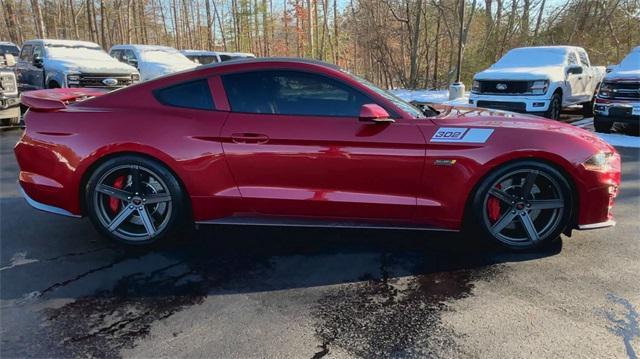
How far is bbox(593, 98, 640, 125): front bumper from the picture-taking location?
8727 millimetres

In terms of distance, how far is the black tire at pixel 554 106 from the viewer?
34.2 ft

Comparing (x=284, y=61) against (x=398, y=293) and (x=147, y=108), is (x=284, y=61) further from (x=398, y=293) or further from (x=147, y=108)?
(x=398, y=293)

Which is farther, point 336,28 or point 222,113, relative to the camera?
point 336,28

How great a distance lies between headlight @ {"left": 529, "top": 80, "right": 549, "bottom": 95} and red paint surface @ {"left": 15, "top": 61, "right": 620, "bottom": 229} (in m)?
7.22

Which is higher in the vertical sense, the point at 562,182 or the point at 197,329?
the point at 562,182

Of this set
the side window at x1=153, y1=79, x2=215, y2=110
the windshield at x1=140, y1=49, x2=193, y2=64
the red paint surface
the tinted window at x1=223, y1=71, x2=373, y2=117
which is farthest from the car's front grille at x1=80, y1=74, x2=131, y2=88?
the tinted window at x1=223, y1=71, x2=373, y2=117

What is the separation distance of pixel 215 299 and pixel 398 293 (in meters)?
1.18

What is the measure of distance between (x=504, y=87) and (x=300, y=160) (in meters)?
8.62

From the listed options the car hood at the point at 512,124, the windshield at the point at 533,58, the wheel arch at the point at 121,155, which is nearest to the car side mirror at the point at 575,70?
the windshield at the point at 533,58

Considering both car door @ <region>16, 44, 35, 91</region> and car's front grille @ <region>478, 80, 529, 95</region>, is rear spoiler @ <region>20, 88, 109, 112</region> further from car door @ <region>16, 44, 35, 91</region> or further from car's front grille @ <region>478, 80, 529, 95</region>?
car door @ <region>16, 44, 35, 91</region>

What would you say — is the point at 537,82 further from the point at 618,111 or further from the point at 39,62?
the point at 39,62

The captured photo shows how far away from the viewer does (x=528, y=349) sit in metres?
2.48

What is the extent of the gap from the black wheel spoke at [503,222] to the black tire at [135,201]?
7.95 ft

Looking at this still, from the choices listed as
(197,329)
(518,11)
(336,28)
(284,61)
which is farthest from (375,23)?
(197,329)
